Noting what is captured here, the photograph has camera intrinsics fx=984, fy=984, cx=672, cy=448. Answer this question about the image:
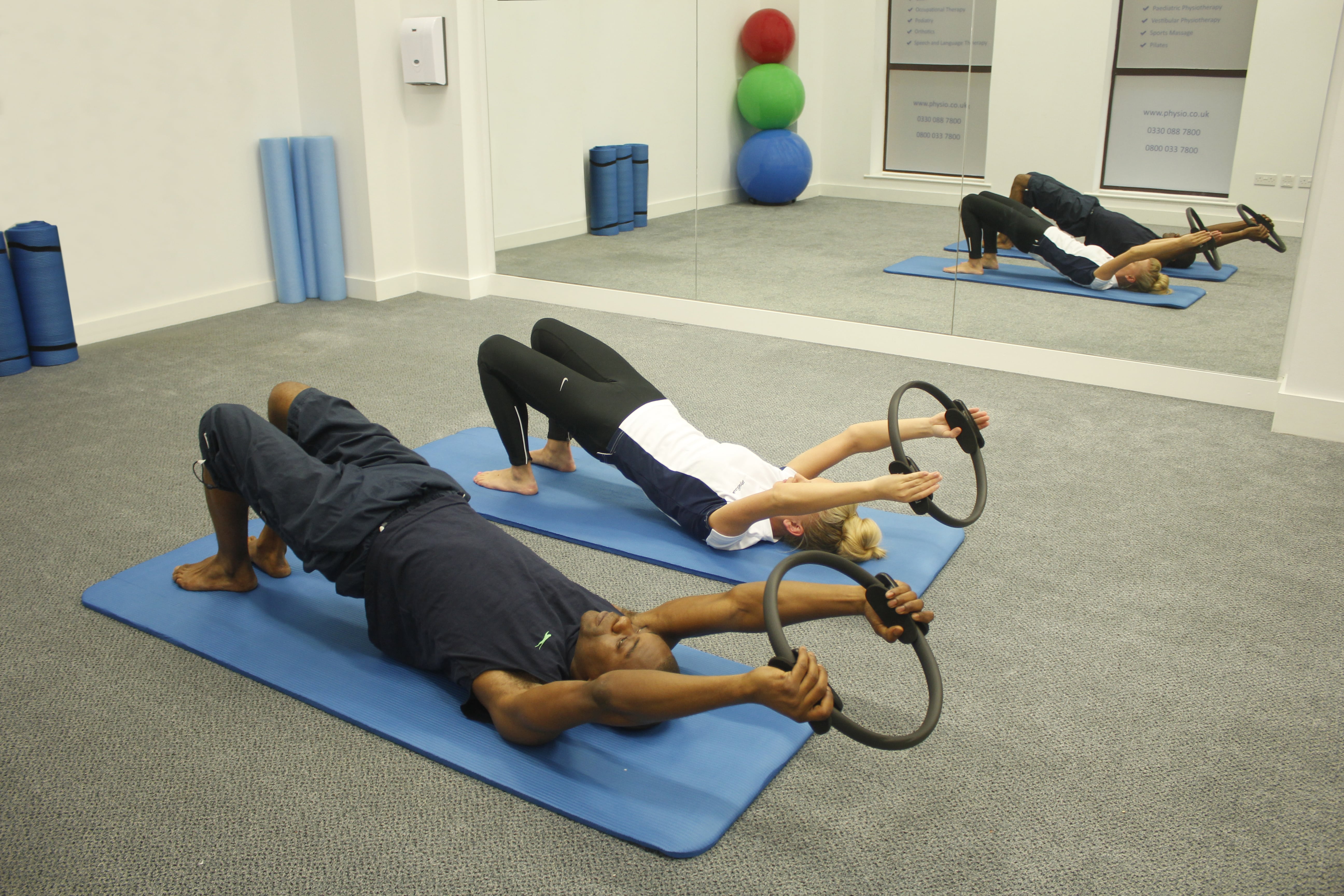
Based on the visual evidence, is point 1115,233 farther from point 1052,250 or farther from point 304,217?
point 304,217

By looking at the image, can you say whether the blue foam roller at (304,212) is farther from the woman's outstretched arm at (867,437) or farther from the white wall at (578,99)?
the woman's outstretched arm at (867,437)

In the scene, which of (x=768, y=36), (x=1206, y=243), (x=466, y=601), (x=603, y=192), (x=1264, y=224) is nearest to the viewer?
(x=466, y=601)

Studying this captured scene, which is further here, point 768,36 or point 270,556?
point 768,36

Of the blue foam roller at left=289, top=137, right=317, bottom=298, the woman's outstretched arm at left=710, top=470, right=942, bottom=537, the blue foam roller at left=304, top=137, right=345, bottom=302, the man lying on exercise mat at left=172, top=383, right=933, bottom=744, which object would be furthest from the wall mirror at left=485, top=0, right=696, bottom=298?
the man lying on exercise mat at left=172, top=383, right=933, bottom=744

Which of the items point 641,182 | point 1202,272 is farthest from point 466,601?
point 641,182

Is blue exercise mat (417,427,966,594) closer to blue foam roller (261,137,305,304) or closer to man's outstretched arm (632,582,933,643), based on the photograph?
man's outstretched arm (632,582,933,643)

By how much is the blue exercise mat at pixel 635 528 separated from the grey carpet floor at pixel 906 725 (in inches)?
2.4

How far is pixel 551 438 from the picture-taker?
3.21 m

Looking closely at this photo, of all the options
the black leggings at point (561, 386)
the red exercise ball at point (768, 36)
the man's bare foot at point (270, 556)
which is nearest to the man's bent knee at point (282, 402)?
the man's bare foot at point (270, 556)

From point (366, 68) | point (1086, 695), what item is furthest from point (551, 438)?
point (366, 68)

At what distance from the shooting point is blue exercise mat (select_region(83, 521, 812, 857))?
1738 millimetres

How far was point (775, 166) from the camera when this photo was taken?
4.49 meters

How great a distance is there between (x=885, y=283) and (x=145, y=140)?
3.48 meters

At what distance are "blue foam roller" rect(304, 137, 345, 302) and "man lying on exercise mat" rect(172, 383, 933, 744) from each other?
3197 millimetres
